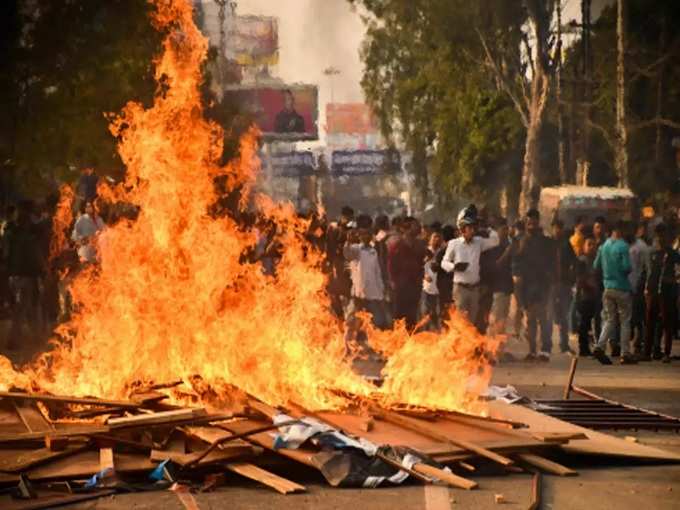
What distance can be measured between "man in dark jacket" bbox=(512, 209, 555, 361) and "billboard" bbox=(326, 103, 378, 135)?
141 metres

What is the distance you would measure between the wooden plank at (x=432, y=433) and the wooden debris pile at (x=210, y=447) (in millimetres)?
10

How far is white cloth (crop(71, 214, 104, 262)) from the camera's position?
21391mm

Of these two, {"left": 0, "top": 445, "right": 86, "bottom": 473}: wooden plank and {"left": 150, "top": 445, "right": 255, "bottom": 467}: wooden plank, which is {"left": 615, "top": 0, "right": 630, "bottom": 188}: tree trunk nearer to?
{"left": 150, "top": 445, "right": 255, "bottom": 467}: wooden plank

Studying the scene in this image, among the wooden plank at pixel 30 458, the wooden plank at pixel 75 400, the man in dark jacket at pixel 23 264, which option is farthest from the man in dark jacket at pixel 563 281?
the wooden plank at pixel 30 458

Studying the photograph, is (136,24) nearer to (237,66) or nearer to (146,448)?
(146,448)

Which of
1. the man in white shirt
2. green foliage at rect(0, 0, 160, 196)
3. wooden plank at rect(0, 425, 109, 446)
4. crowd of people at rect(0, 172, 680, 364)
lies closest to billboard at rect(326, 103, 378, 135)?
green foliage at rect(0, 0, 160, 196)

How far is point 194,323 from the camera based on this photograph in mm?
12352

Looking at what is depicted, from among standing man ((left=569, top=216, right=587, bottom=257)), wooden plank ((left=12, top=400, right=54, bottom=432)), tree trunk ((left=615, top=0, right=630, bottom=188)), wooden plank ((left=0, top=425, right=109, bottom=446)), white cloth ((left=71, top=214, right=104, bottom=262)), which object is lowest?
wooden plank ((left=12, top=400, right=54, bottom=432))

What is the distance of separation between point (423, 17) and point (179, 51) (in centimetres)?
3407

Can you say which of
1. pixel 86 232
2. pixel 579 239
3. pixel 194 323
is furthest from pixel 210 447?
pixel 579 239

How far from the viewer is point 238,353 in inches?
476

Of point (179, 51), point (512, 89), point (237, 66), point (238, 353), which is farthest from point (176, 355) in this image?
point (237, 66)

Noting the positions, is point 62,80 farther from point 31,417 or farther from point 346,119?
point 346,119

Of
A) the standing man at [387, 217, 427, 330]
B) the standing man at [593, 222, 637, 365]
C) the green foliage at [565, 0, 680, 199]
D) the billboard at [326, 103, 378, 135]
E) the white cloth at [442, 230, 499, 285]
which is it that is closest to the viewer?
the white cloth at [442, 230, 499, 285]
